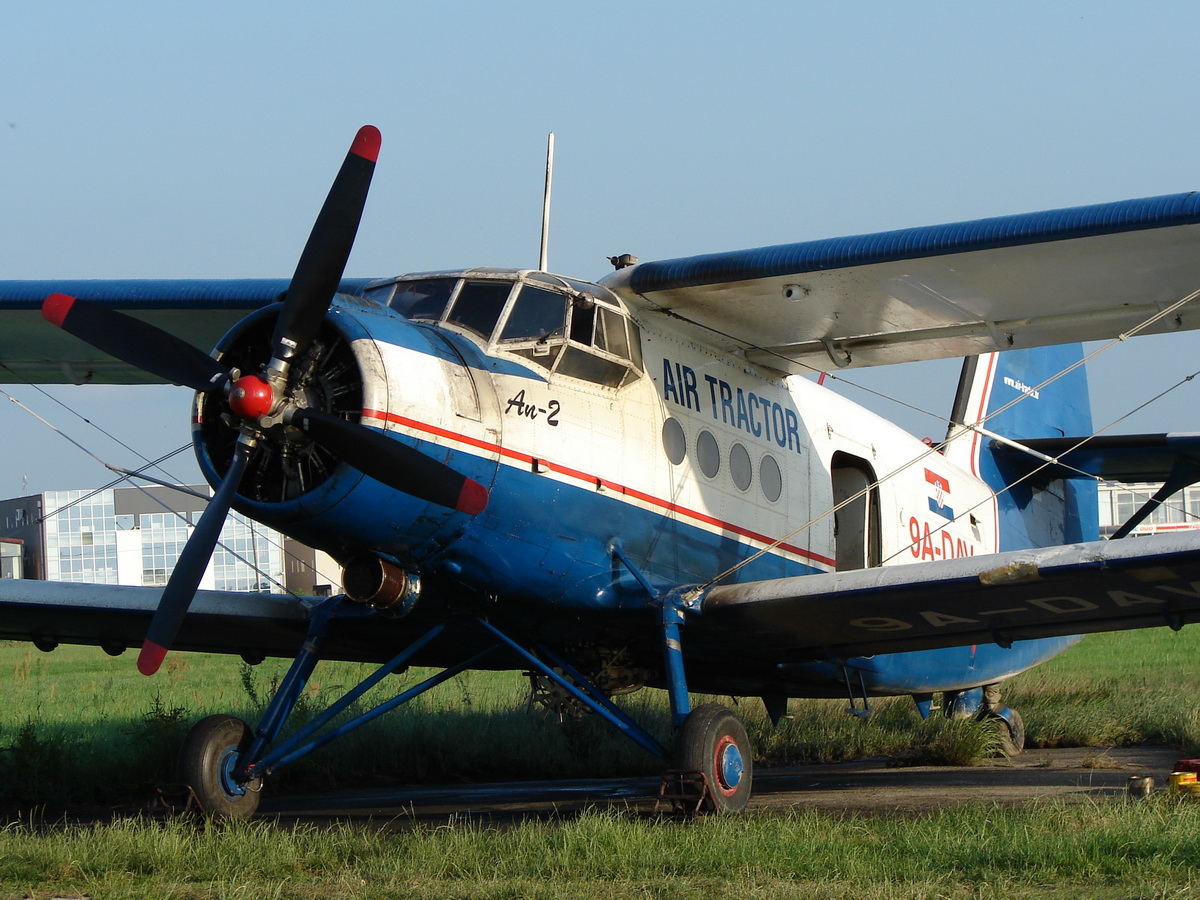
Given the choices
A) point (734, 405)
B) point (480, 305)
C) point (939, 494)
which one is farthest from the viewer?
point (939, 494)

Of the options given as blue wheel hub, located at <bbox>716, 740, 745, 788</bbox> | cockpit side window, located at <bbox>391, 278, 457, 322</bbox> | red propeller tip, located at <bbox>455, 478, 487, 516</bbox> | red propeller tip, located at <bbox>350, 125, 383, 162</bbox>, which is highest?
red propeller tip, located at <bbox>350, 125, 383, 162</bbox>

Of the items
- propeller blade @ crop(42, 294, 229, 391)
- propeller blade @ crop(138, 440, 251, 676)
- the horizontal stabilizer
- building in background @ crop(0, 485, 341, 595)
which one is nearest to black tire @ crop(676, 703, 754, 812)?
propeller blade @ crop(138, 440, 251, 676)

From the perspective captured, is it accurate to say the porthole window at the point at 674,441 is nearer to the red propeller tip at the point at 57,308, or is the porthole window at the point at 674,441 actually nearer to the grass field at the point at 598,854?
the grass field at the point at 598,854

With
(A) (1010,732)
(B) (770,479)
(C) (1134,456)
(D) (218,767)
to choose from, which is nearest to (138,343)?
(D) (218,767)

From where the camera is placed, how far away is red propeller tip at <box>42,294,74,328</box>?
7.91 metres

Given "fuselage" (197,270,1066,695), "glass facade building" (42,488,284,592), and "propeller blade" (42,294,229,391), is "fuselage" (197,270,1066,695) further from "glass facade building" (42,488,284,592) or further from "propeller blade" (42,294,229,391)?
"glass facade building" (42,488,284,592)

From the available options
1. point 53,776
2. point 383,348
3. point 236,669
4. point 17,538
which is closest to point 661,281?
point 383,348

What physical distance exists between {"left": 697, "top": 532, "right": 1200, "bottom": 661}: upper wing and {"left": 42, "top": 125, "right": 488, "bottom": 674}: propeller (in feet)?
8.25

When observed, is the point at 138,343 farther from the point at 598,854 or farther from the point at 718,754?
the point at 718,754

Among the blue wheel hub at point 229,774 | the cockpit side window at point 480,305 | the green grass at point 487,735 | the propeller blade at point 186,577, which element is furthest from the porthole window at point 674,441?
the green grass at point 487,735

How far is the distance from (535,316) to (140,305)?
4.66 meters

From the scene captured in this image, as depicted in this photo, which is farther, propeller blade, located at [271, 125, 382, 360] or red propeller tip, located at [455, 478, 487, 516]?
red propeller tip, located at [455, 478, 487, 516]

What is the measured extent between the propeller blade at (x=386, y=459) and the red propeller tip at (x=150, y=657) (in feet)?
5.27

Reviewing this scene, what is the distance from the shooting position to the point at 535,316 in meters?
8.86
